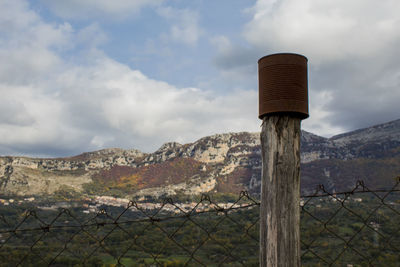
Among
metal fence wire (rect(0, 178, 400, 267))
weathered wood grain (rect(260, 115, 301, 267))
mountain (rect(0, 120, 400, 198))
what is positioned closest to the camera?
weathered wood grain (rect(260, 115, 301, 267))

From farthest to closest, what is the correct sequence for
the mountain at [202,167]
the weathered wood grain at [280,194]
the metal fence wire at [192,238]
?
the mountain at [202,167] < the metal fence wire at [192,238] < the weathered wood grain at [280,194]

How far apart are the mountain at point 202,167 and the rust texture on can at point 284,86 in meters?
76.4

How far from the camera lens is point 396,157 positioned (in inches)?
3396

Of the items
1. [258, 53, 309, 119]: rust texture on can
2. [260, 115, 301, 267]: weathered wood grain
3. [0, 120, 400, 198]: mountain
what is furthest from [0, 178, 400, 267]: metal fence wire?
[0, 120, 400, 198]: mountain

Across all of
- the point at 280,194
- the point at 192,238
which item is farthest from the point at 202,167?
the point at 280,194

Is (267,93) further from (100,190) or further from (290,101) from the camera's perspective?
(100,190)

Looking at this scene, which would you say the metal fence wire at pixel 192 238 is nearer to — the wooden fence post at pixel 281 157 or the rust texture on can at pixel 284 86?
the wooden fence post at pixel 281 157

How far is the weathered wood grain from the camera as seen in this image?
1.65 metres

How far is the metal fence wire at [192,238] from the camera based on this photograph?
2191mm

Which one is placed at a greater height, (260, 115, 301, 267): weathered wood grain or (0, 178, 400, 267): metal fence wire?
(260, 115, 301, 267): weathered wood grain

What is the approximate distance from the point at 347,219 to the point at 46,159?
101 m

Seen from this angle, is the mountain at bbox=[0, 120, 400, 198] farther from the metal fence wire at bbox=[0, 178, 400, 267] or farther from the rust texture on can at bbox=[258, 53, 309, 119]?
the rust texture on can at bbox=[258, 53, 309, 119]

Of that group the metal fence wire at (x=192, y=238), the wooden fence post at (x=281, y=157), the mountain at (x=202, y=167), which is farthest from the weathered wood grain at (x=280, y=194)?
the mountain at (x=202, y=167)

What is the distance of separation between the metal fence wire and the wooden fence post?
206 millimetres
